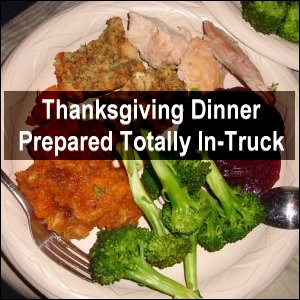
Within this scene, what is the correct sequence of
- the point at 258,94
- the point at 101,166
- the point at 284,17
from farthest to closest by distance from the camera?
1. the point at 258,94
2. the point at 101,166
3. the point at 284,17

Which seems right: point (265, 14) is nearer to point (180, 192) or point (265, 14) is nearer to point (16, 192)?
point (180, 192)

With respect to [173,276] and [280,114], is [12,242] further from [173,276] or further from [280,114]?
[280,114]

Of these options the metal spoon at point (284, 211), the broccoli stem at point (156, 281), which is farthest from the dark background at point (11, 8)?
the metal spoon at point (284, 211)

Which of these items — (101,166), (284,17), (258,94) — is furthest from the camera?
(258,94)

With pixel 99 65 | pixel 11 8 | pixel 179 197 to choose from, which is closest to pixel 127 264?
pixel 179 197

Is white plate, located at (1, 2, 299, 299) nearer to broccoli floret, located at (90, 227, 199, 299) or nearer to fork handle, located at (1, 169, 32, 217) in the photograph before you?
fork handle, located at (1, 169, 32, 217)

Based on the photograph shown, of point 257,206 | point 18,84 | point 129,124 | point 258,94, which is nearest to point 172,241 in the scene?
point 257,206

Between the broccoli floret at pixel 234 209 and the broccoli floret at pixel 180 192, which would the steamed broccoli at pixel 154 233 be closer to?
the broccoli floret at pixel 180 192
